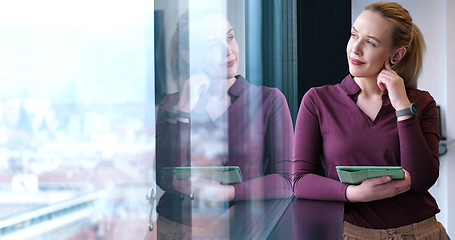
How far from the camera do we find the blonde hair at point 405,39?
1497 mm

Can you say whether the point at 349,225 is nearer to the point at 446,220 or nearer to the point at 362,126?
the point at 362,126

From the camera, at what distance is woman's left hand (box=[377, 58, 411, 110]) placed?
1447 millimetres

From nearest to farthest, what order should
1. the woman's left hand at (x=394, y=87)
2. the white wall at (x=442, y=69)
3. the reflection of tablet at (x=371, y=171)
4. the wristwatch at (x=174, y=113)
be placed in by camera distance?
1. the wristwatch at (x=174, y=113)
2. the reflection of tablet at (x=371, y=171)
3. the woman's left hand at (x=394, y=87)
4. the white wall at (x=442, y=69)

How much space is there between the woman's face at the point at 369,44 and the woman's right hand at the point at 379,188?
35 cm

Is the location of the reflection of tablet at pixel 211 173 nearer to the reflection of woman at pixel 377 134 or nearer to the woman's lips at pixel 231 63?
the woman's lips at pixel 231 63

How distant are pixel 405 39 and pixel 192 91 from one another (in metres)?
1.00

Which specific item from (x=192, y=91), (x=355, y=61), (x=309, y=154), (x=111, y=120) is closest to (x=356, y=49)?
(x=355, y=61)

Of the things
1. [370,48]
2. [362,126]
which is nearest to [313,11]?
[370,48]

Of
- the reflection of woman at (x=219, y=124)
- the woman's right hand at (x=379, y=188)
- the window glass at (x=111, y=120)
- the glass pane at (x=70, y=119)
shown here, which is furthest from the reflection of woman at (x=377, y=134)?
the glass pane at (x=70, y=119)

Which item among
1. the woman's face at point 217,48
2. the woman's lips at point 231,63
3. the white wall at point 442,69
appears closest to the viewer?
the woman's face at point 217,48

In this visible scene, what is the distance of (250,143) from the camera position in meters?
1.35

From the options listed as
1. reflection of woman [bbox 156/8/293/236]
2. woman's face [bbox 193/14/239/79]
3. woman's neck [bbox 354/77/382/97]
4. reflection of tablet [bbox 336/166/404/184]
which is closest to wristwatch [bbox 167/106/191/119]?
reflection of woman [bbox 156/8/293/236]

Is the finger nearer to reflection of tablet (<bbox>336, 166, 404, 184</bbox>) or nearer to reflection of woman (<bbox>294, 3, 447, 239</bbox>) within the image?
reflection of woman (<bbox>294, 3, 447, 239</bbox>)

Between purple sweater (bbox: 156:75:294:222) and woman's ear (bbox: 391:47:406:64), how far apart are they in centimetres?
38
